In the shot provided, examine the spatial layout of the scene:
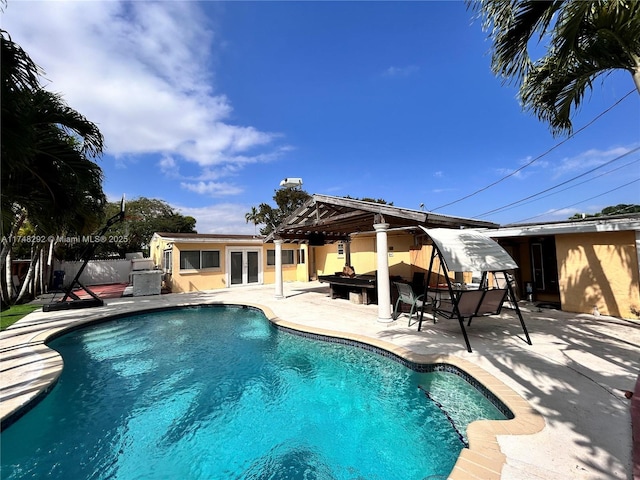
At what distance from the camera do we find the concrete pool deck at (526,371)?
2.63 m

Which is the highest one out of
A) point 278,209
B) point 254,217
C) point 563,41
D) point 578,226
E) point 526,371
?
point 278,209

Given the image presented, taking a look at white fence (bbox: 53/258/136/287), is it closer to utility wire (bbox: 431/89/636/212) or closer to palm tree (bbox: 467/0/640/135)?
palm tree (bbox: 467/0/640/135)

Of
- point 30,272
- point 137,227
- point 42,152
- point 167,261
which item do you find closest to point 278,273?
point 167,261

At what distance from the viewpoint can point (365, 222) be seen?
11453mm

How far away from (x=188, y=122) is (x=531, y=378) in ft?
47.4

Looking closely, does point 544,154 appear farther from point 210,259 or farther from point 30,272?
point 30,272

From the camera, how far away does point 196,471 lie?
3.39m

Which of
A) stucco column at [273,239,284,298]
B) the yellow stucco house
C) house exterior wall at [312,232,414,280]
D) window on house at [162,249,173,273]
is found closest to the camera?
the yellow stucco house

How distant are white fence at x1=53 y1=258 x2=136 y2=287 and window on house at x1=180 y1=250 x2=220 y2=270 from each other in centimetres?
1048

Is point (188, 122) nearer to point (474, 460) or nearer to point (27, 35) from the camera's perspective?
point (27, 35)

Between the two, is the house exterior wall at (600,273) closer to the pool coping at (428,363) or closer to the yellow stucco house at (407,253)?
the yellow stucco house at (407,253)

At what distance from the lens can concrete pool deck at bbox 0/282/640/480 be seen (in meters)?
2.63

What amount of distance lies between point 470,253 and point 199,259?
1542 cm

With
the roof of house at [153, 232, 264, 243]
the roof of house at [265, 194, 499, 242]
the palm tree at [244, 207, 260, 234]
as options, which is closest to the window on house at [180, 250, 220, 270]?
the roof of house at [153, 232, 264, 243]
